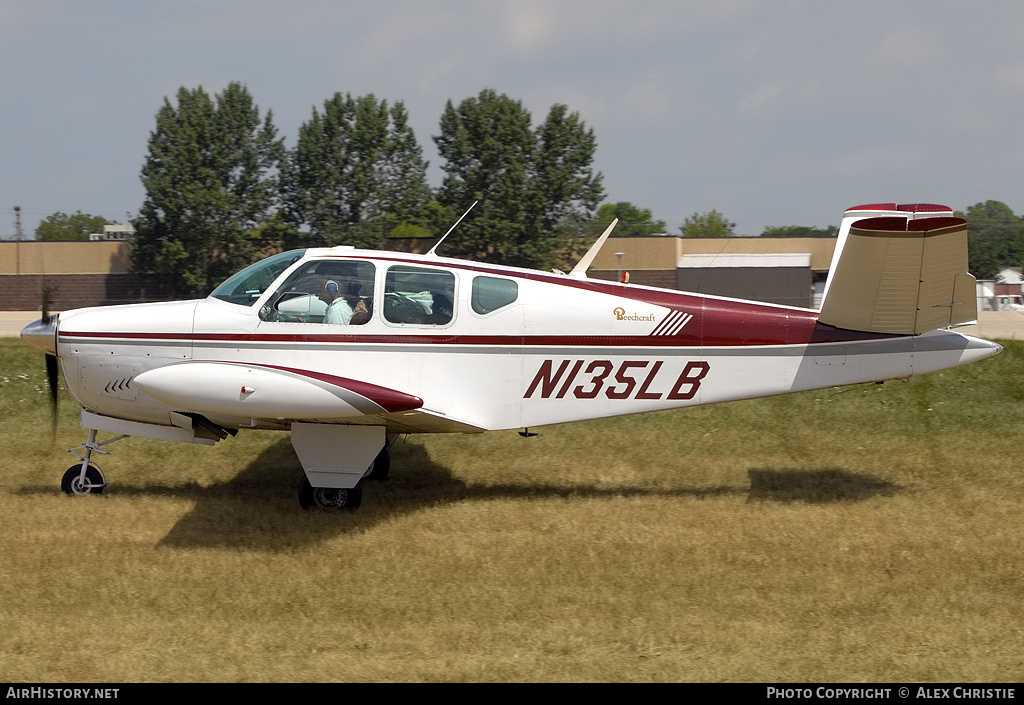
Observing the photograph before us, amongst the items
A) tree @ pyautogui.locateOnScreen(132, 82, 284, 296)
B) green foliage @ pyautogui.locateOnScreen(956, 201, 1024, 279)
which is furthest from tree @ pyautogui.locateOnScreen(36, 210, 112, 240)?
green foliage @ pyautogui.locateOnScreen(956, 201, 1024, 279)

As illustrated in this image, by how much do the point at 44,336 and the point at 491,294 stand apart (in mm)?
3934

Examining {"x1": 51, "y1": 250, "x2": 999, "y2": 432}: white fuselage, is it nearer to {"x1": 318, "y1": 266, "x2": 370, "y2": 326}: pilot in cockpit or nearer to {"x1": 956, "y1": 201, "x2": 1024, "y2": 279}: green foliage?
{"x1": 318, "y1": 266, "x2": 370, "y2": 326}: pilot in cockpit

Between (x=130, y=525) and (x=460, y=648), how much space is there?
3.75 metres

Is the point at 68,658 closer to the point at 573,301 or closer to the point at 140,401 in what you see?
the point at 140,401

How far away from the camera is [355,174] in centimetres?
4988

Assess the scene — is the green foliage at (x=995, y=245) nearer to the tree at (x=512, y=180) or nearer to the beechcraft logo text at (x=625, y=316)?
the tree at (x=512, y=180)

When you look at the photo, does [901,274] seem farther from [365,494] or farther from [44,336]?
[44,336]

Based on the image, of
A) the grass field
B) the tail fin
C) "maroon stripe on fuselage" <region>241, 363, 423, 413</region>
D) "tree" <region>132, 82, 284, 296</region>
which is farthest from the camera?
"tree" <region>132, 82, 284, 296</region>

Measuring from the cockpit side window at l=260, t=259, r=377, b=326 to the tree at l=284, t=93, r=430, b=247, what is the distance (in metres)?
41.0

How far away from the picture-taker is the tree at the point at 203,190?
161 ft

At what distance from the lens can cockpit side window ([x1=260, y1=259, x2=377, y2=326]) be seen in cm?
787

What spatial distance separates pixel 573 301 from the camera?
8109 mm

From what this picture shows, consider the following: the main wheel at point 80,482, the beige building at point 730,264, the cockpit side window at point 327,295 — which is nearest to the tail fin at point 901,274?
the cockpit side window at point 327,295

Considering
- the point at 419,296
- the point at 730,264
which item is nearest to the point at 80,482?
the point at 419,296
